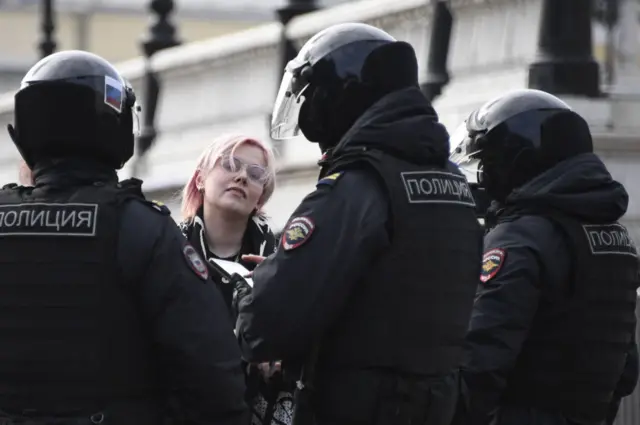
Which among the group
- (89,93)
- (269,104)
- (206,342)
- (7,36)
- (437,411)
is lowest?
(7,36)

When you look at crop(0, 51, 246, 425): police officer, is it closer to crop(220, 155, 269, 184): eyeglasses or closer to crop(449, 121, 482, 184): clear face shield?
crop(449, 121, 482, 184): clear face shield

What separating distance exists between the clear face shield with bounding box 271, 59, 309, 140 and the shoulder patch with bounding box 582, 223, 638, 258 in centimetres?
102

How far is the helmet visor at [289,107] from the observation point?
5.60m

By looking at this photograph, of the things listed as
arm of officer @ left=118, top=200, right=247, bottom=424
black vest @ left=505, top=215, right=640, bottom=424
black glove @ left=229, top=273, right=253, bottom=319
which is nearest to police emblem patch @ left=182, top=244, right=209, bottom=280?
arm of officer @ left=118, top=200, right=247, bottom=424

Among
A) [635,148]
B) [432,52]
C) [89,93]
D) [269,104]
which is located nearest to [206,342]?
[89,93]

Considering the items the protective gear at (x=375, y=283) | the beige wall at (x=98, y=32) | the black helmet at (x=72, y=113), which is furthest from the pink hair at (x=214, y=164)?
the beige wall at (x=98, y=32)

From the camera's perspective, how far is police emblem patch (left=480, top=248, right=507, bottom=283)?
585cm

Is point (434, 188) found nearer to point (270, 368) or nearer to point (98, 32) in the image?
point (270, 368)

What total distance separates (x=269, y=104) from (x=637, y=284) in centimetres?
793

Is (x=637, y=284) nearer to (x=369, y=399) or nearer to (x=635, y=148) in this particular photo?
(x=369, y=399)

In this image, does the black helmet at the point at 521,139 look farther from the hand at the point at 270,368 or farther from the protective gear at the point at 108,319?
the protective gear at the point at 108,319

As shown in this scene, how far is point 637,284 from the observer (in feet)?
20.4

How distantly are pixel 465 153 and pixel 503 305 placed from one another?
816mm

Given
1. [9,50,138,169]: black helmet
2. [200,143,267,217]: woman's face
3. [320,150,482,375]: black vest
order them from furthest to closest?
1. [200,143,267,217]: woman's face
2. [320,150,482,375]: black vest
3. [9,50,138,169]: black helmet
